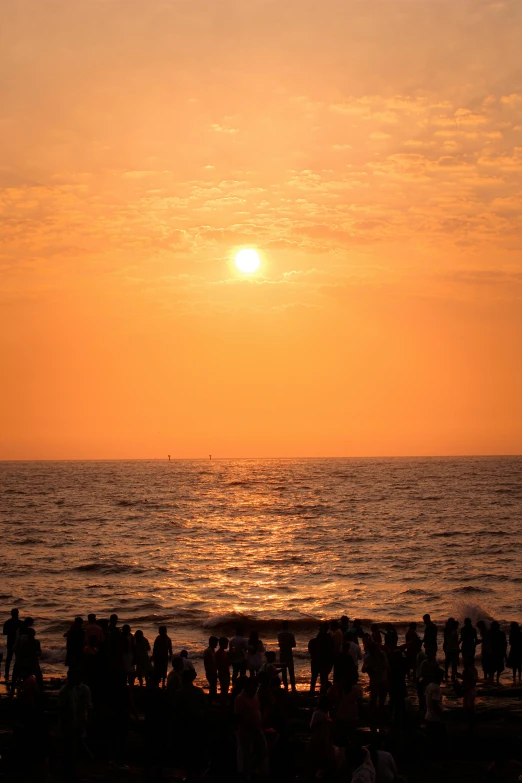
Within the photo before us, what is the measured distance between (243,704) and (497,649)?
10.9 metres

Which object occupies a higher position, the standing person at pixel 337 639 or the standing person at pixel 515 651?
the standing person at pixel 337 639

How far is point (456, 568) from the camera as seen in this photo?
45562 mm

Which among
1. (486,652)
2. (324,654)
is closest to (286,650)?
(324,654)

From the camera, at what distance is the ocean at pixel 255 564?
1288 inches

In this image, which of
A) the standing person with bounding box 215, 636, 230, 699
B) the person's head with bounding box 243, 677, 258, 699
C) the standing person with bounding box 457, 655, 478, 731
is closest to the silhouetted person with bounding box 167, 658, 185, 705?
the person's head with bounding box 243, 677, 258, 699

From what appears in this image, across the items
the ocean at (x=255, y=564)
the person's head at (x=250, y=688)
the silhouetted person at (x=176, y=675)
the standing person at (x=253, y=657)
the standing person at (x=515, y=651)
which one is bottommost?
the ocean at (x=255, y=564)

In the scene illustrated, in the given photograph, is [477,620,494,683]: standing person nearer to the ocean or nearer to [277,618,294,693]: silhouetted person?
[277,618,294,693]: silhouetted person

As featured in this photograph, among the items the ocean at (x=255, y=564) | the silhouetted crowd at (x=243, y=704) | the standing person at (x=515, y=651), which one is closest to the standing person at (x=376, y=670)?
the silhouetted crowd at (x=243, y=704)

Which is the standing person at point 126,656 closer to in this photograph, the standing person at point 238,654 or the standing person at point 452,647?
the standing person at point 238,654

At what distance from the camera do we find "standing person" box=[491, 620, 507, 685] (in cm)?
2058

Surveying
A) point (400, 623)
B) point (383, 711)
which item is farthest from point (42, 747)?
point (400, 623)

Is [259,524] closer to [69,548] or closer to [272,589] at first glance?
[69,548]

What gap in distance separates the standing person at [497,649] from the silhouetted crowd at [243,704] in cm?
3

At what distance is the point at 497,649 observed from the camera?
20.7m
